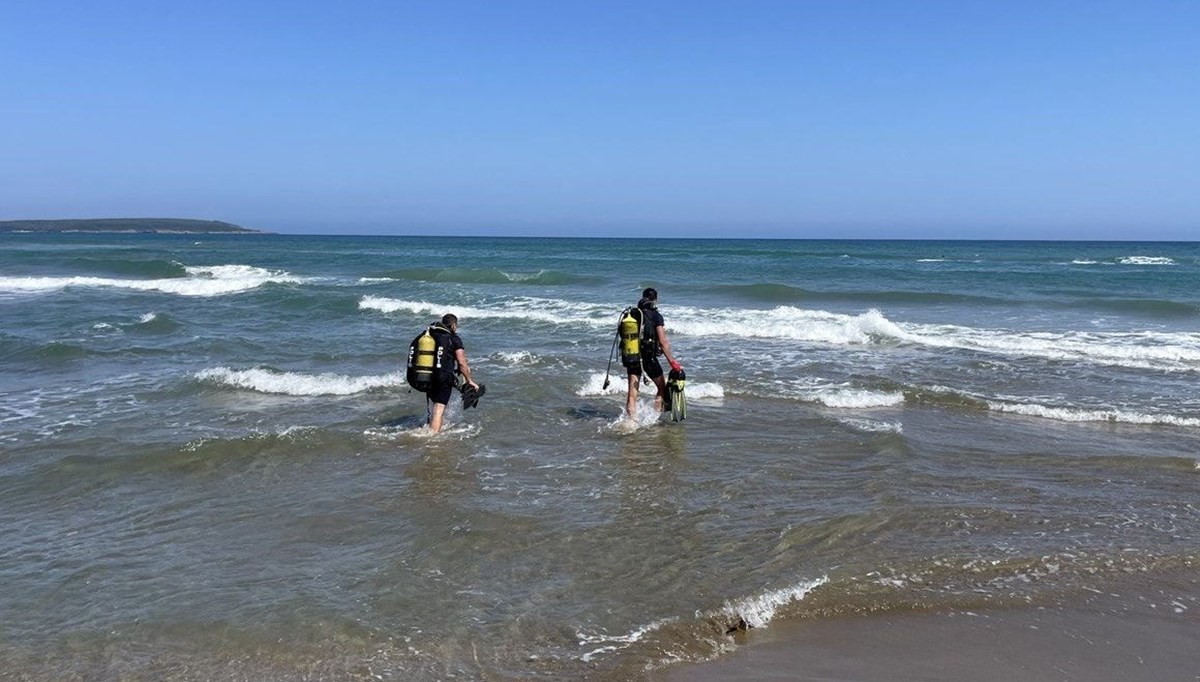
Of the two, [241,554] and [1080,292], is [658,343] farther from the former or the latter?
[1080,292]

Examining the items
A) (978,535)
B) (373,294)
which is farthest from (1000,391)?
(373,294)

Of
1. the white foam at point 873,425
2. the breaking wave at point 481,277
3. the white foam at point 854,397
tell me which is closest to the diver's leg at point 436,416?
the white foam at point 873,425

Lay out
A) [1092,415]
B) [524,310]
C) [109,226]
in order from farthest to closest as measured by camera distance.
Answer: [109,226]
[524,310]
[1092,415]

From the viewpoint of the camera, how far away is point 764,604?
519cm

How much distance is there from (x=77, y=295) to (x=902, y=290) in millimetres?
28993

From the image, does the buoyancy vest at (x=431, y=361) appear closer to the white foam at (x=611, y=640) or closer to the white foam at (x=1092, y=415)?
the white foam at (x=611, y=640)

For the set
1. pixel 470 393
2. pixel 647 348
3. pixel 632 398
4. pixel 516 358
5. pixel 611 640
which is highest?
pixel 647 348

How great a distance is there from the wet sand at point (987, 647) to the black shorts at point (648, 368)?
17.6 feet

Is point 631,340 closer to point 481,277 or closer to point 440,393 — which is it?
point 440,393

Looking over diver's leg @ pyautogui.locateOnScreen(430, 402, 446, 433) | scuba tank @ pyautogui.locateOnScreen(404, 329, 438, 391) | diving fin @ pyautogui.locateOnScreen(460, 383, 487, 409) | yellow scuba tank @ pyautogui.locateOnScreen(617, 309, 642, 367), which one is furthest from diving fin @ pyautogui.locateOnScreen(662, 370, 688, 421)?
scuba tank @ pyautogui.locateOnScreen(404, 329, 438, 391)

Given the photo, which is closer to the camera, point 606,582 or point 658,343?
point 606,582

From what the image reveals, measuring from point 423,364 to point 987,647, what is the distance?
646 centimetres

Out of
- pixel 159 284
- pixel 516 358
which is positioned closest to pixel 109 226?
pixel 159 284

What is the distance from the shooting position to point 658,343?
33.4 feet
